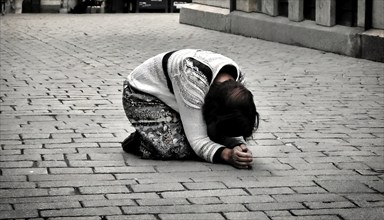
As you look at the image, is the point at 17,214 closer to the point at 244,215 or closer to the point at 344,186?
the point at 244,215

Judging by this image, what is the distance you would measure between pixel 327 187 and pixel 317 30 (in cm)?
885

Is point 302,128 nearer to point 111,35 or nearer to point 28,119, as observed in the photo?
point 28,119

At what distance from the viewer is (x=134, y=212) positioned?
4773mm

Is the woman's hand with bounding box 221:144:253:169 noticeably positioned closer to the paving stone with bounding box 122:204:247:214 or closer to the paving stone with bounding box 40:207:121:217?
the paving stone with bounding box 122:204:247:214

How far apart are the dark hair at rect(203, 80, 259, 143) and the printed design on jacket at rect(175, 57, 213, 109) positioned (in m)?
0.07

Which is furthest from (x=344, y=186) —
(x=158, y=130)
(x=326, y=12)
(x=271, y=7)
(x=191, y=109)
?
(x=271, y=7)

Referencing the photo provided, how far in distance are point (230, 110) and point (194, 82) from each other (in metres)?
0.34

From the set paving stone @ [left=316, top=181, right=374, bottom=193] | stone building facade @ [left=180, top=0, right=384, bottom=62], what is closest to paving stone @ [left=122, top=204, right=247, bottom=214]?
paving stone @ [left=316, top=181, right=374, bottom=193]

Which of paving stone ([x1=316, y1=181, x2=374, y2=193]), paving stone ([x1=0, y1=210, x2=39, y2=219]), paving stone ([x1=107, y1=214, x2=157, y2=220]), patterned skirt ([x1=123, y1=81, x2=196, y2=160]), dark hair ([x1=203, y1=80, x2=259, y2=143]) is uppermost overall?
dark hair ([x1=203, y1=80, x2=259, y2=143])

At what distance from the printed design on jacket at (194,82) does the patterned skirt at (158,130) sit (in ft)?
1.29

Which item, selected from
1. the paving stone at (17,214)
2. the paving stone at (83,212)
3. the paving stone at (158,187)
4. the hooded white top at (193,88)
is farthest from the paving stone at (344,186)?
the paving stone at (17,214)

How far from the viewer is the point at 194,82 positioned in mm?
5746

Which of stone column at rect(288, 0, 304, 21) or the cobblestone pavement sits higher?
stone column at rect(288, 0, 304, 21)

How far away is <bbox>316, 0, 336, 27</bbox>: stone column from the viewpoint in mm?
13859
